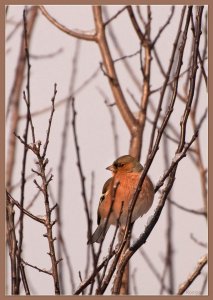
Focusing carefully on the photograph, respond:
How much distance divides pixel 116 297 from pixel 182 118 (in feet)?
3.78

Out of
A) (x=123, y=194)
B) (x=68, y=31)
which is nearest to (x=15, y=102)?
(x=68, y=31)

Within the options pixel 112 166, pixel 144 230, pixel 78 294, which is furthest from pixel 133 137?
pixel 78 294

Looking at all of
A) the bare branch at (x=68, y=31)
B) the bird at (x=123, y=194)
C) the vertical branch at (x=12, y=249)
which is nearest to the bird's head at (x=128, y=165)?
the bird at (x=123, y=194)

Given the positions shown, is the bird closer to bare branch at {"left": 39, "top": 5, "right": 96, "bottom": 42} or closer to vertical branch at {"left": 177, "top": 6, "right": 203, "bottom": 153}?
vertical branch at {"left": 177, "top": 6, "right": 203, "bottom": 153}

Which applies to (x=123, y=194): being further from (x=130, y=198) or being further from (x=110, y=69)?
(x=110, y=69)

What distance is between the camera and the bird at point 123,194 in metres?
4.54

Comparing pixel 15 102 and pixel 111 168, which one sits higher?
pixel 15 102

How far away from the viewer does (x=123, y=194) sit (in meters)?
4.59

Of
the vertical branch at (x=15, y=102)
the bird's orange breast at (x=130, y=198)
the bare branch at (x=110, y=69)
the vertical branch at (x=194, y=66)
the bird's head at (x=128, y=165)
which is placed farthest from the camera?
the vertical branch at (x=15, y=102)

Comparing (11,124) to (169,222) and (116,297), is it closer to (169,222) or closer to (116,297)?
(169,222)

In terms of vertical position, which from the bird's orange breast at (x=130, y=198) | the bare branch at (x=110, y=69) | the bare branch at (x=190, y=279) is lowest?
the bare branch at (x=190, y=279)

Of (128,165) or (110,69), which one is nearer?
(128,165)

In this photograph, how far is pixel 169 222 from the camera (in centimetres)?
635

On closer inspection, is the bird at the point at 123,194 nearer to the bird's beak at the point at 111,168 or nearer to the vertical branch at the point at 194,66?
the bird's beak at the point at 111,168
